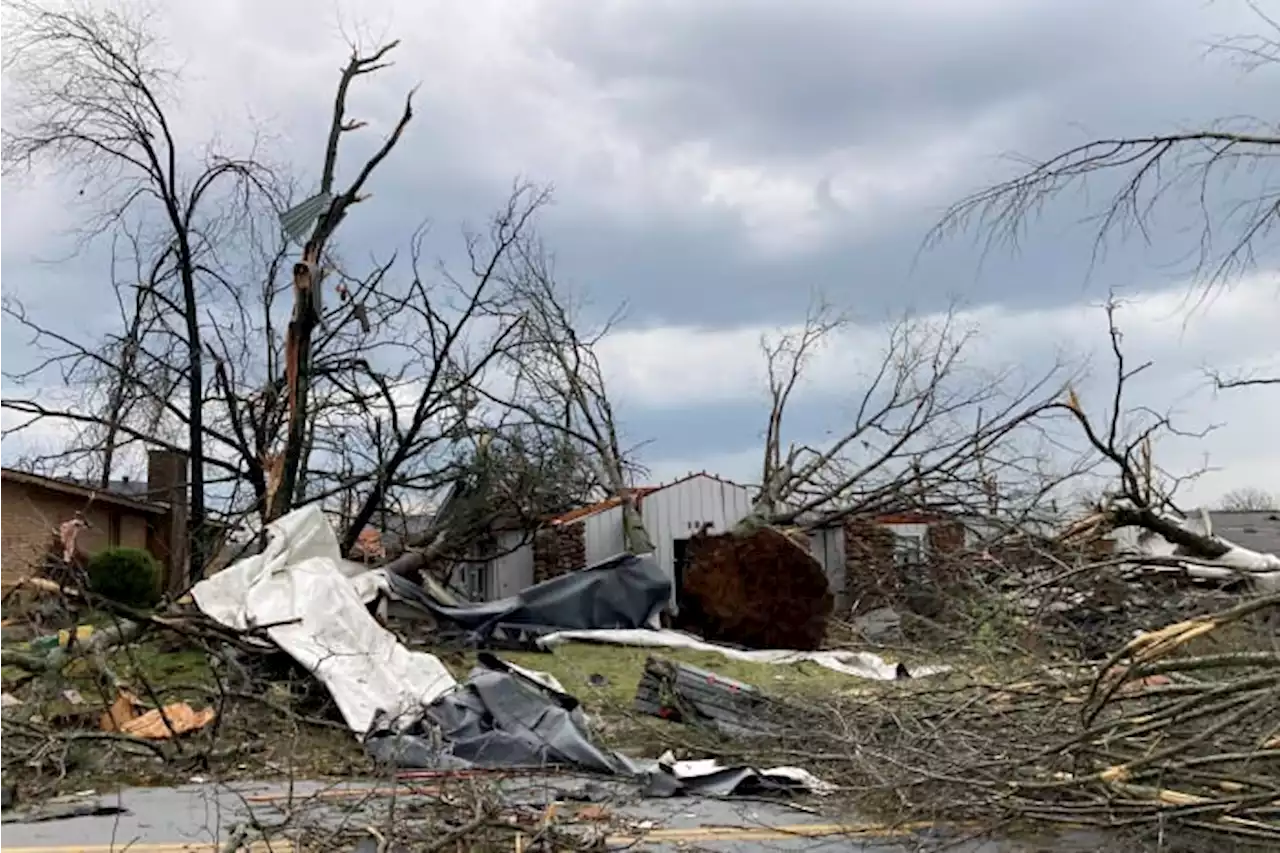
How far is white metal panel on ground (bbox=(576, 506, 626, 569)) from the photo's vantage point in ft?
59.3

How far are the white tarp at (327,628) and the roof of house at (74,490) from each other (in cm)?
845

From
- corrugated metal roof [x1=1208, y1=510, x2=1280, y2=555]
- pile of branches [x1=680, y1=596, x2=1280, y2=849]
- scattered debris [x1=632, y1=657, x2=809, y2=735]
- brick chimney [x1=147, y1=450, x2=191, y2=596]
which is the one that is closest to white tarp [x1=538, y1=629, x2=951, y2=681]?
scattered debris [x1=632, y1=657, x2=809, y2=735]

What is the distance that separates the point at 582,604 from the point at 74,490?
9061 millimetres

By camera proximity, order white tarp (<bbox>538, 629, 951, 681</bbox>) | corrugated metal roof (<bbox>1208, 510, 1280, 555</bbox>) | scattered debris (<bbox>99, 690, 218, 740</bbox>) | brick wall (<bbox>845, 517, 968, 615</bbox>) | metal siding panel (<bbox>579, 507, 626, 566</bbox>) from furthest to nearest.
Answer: metal siding panel (<bbox>579, 507, 626, 566</bbox>)
corrugated metal roof (<bbox>1208, 510, 1280, 555</bbox>)
white tarp (<bbox>538, 629, 951, 681</bbox>)
brick wall (<bbox>845, 517, 968, 615</bbox>)
scattered debris (<bbox>99, 690, 218, 740</bbox>)

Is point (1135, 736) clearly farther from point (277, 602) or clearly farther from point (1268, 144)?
point (277, 602)

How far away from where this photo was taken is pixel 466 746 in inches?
258

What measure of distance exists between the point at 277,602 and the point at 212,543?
4767 mm

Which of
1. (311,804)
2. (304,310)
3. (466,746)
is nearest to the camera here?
(311,804)

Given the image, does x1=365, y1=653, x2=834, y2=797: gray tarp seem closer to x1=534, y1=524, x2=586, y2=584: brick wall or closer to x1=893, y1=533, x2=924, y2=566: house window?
x1=893, y1=533, x2=924, y2=566: house window

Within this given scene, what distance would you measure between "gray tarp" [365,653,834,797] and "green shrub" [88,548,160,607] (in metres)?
6.49

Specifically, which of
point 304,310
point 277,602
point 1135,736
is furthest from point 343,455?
point 1135,736

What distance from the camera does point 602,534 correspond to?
18.2 meters

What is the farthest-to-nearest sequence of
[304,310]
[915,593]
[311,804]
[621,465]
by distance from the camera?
[621,465]
[304,310]
[915,593]
[311,804]

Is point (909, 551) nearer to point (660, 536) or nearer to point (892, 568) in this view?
point (892, 568)
